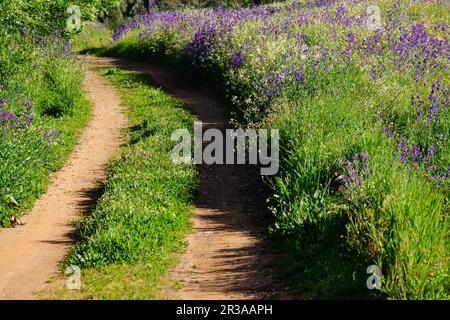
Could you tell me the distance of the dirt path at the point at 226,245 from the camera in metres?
6.94

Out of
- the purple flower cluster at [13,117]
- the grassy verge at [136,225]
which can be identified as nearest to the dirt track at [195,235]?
the grassy verge at [136,225]

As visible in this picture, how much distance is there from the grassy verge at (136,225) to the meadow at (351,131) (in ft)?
5.15

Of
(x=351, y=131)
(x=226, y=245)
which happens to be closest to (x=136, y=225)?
(x=226, y=245)

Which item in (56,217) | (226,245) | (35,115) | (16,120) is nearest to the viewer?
(226,245)

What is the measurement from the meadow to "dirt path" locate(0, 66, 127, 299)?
3.14m

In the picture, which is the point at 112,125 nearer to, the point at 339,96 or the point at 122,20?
the point at 339,96

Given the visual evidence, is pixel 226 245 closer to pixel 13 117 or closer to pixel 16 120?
pixel 13 117

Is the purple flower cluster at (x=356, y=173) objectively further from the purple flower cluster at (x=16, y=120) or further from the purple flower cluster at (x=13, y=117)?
the purple flower cluster at (x=13, y=117)

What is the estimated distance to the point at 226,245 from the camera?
8328mm

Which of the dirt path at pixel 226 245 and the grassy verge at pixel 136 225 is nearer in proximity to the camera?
the dirt path at pixel 226 245

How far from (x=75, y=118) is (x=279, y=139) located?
7153 mm

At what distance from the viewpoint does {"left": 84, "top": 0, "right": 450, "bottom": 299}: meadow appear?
20.9 ft

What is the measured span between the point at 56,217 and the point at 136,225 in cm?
215
